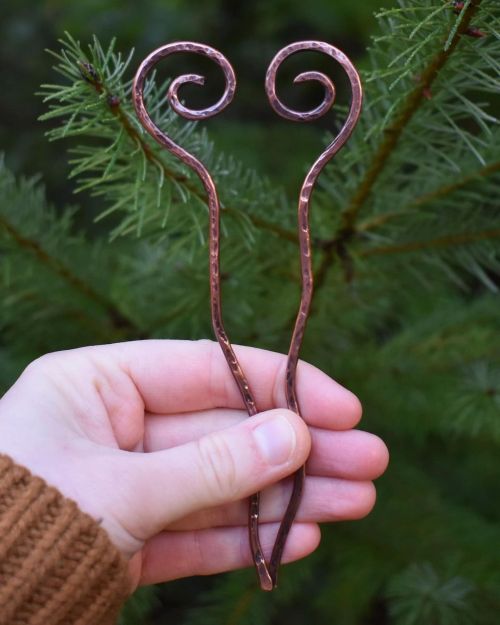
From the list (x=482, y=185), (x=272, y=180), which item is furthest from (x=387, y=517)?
(x=272, y=180)

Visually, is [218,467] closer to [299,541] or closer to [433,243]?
[299,541]

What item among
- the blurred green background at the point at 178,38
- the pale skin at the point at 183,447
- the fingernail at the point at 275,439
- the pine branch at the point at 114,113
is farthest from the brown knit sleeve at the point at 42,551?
the blurred green background at the point at 178,38

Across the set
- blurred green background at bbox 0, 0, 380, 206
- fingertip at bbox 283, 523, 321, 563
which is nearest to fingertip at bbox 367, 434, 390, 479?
fingertip at bbox 283, 523, 321, 563

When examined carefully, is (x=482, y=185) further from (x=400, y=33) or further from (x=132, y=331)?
(x=132, y=331)

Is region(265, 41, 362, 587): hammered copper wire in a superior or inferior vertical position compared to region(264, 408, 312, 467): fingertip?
superior

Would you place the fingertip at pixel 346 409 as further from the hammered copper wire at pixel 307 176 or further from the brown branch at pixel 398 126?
the brown branch at pixel 398 126

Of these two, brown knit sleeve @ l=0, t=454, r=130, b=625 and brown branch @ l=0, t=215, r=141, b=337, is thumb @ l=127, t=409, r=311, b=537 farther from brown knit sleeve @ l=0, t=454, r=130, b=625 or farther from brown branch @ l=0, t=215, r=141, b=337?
brown branch @ l=0, t=215, r=141, b=337

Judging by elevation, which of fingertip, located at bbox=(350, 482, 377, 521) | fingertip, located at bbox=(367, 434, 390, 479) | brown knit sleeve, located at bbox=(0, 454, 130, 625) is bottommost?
fingertip, located at bbox=(350, 482, 377, 521)

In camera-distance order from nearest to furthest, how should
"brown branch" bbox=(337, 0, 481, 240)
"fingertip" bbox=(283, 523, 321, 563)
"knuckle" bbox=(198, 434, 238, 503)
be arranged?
"brown branch" bbox=(337, 0, 481, 240) → "knuckle" bbox=(198, 434, 238, 503) → "fingertip" bbox=(283, 523, 321, 563)
